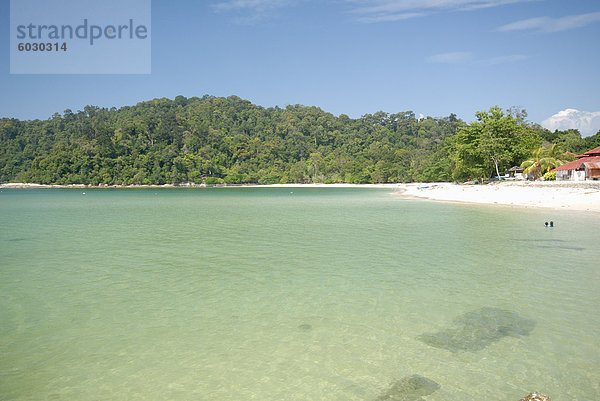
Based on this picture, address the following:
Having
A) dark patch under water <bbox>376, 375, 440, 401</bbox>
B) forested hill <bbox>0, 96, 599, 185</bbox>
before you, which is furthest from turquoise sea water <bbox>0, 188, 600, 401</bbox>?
forested hill <bbox>0, 96, 599, 185</bbox>

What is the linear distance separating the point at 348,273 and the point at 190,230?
11793mm

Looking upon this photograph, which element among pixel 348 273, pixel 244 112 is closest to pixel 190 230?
pixel 348 273

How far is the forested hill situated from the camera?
138750mm

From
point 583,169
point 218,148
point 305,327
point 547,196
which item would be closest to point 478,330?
point 305,327

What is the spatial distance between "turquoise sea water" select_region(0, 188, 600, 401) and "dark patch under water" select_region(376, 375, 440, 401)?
0.02m

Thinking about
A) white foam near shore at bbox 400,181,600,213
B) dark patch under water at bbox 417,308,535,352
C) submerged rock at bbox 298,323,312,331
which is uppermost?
white foam near shore at bbox 400,181,600,213

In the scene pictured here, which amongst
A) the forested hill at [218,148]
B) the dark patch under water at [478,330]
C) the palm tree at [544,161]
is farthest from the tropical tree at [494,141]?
the dark patch under water at [478,330]

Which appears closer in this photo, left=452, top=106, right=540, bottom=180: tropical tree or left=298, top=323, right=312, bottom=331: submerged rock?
left=298, top=323, right=312, bottom=331: submerged rock

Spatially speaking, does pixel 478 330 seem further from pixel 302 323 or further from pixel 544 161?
pixel 544 161

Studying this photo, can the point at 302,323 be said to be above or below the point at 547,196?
below

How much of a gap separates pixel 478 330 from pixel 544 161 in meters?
56.8

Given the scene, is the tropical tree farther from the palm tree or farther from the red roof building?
the red roof building

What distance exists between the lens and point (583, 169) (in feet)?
152

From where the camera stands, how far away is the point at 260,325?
6.58 metres
